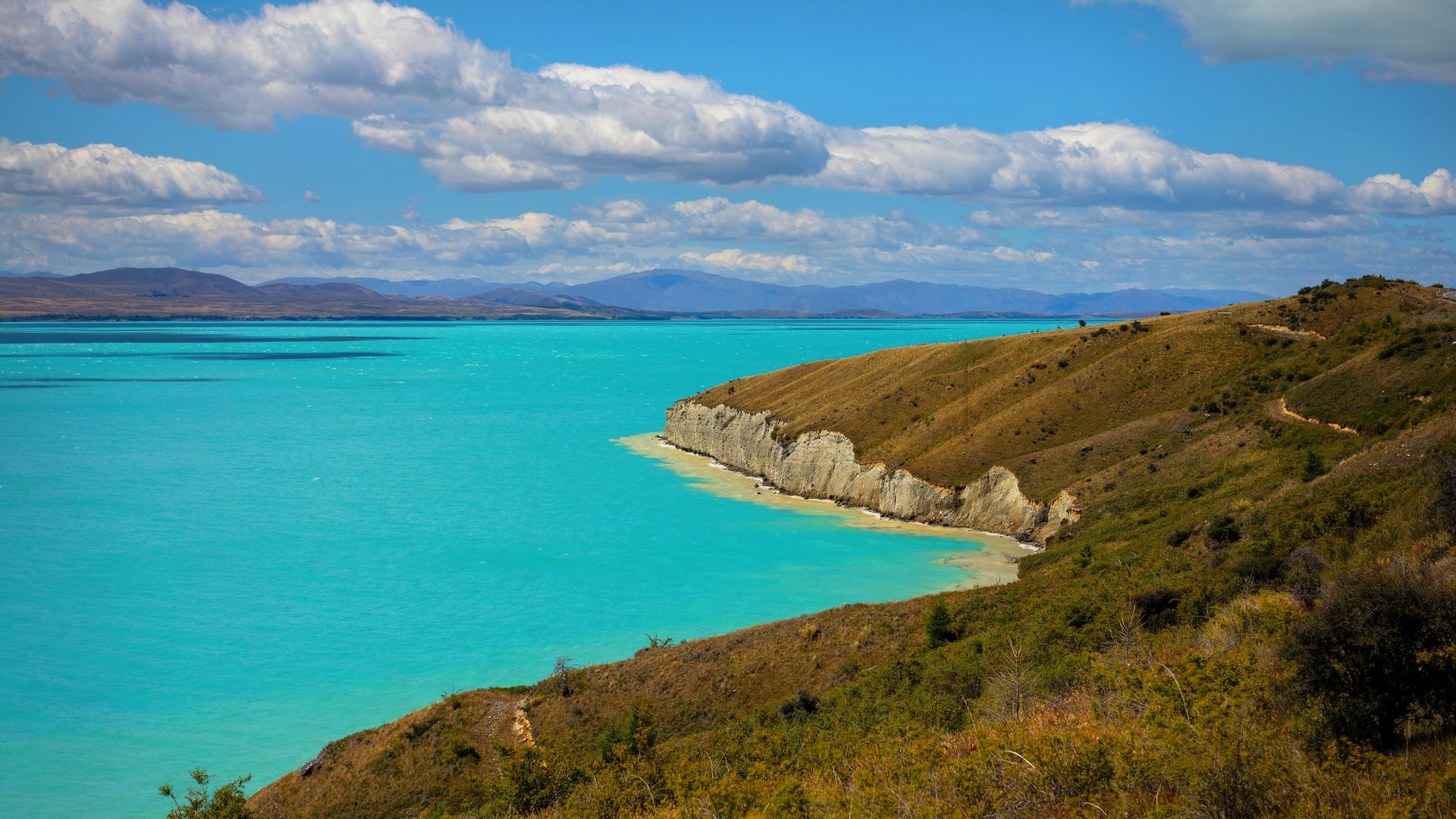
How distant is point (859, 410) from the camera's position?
85.1 metres

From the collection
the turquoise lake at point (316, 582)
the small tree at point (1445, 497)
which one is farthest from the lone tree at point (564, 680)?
the small tree at point (1445, 497)

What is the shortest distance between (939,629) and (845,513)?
137 feet

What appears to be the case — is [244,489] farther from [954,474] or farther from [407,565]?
[954,474]

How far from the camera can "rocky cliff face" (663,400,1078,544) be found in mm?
61562

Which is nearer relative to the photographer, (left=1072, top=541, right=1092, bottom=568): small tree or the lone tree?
the lone tree

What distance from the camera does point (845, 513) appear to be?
72500 mm

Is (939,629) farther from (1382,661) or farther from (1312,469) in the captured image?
(1312,469)

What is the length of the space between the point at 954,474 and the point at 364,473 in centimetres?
6193

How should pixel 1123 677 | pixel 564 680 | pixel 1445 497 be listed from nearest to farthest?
pixel 1123 677, pixel 1445 497, pixel 564 680

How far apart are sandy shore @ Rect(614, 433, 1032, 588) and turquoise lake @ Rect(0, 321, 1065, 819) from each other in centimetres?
164

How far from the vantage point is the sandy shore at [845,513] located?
5462cm

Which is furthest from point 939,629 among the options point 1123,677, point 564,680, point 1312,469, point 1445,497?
point 1312,469

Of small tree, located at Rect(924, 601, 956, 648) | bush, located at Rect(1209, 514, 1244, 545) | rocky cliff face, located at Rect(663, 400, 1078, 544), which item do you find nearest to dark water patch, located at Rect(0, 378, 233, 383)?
rocky cliff face, located at Rect(663, 400, 1078, 544)

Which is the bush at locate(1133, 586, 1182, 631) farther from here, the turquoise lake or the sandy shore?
the turquoise lake
